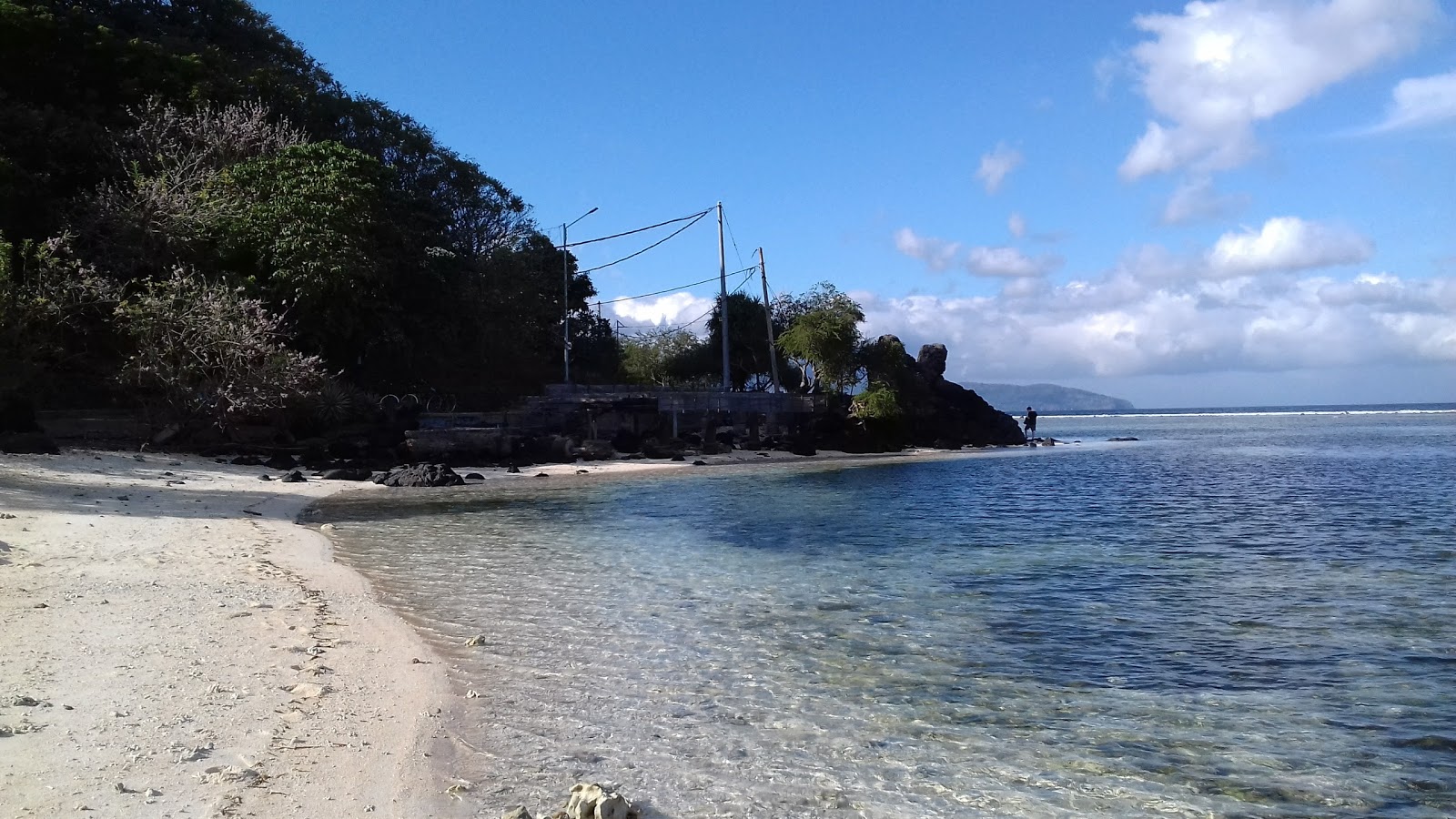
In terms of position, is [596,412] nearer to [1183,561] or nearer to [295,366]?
[295,366]

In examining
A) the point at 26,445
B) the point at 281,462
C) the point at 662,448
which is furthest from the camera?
the point at 662,448

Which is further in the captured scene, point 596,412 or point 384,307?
point 596,412

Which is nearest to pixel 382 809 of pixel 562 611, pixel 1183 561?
pixel 562 611

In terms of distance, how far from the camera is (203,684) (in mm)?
6344

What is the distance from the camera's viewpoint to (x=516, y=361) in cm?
4850

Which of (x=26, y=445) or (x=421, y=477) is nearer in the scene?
(x=26, y=445)

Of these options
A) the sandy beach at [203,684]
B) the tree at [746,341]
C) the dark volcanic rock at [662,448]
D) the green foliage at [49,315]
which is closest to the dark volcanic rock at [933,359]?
the tree at [746,341]

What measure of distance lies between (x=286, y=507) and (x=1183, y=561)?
17289 mm

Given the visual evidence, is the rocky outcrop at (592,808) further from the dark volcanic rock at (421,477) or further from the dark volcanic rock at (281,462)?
the dark volcanic rock at (281,462)

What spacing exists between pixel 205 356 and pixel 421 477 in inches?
283

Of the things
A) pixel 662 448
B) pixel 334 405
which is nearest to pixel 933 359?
pixel 662 448

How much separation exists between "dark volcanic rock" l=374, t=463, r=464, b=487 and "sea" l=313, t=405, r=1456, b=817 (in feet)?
22.6

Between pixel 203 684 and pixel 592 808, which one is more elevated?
pixel 203 684

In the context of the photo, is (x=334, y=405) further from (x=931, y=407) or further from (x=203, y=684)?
(x=931, y=407)
